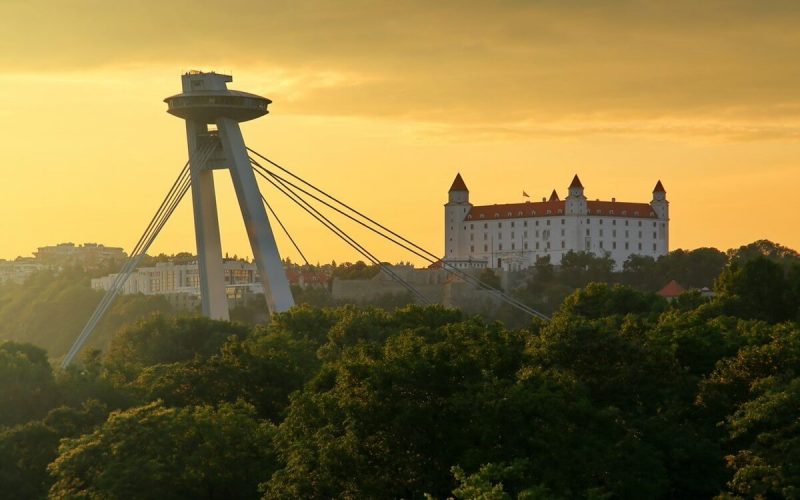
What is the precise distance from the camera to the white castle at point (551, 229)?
485ft

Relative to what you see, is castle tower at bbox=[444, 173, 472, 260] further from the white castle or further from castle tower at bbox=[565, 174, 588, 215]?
castle tower at bbox=[565, 174, 588, 215]

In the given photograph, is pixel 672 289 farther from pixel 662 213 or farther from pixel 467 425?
pixel 467 425

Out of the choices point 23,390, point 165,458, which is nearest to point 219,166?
point 23,390

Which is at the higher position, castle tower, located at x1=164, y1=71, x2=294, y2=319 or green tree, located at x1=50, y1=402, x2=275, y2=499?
castle tower, located at x1=164, y1=71, x2=294, y2=319

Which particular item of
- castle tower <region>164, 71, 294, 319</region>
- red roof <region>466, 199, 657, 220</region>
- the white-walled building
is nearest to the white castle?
red roof <region>466, 199, 657, 220</region>

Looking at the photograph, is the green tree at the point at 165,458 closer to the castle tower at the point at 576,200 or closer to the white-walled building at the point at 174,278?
the castle tower at the point at 576,200

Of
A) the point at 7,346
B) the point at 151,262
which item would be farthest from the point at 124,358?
the point at 151,262

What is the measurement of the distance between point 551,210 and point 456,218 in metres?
8.86

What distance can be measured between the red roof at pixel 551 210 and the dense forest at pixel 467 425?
105159mm

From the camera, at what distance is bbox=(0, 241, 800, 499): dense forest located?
32.7 meters

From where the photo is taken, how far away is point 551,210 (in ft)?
492

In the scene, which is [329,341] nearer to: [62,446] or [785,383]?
[62,446]

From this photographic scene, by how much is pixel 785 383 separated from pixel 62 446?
1498 centimetres

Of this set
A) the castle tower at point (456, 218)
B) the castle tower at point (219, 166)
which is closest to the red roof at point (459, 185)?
the castle tower at point (456, 218)
